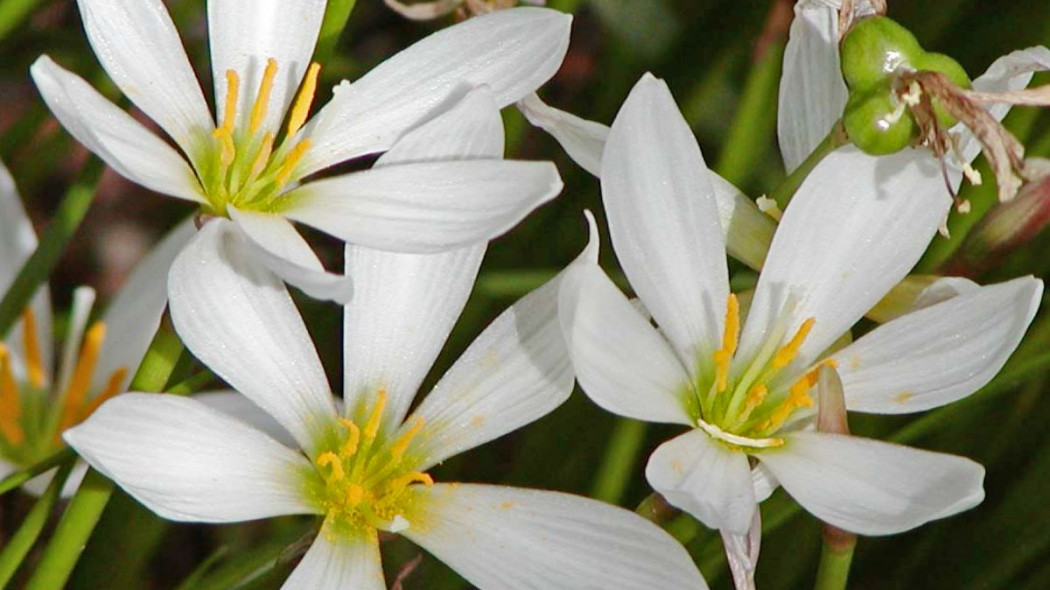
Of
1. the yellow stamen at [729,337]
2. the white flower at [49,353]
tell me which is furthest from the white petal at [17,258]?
the yellow stamen at [729,337]

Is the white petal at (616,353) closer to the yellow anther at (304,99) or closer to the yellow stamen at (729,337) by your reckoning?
the yellow stamen at (729,337)

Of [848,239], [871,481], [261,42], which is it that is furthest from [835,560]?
[261,42]

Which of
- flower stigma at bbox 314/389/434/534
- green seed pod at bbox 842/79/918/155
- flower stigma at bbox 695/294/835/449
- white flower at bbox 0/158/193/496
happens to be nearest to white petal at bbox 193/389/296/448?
white flower at bbox 0/158/193/496

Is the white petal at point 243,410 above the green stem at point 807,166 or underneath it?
underneath

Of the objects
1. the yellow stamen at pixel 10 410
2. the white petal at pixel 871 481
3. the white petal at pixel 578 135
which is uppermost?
the white petal at pixel 578 135

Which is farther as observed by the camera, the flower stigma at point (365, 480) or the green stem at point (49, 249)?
the green stem at point (49, 249)

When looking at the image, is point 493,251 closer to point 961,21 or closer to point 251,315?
point 961,21

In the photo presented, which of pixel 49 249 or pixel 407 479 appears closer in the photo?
pixel 407 479

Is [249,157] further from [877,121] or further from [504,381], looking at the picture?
[877,121]

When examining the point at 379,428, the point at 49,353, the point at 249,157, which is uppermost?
the point at 249,157
